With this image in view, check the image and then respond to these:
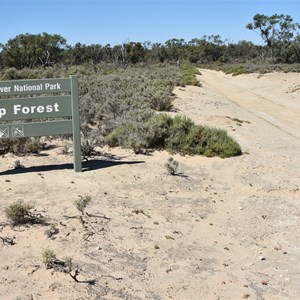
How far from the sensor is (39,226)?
6.27 metres

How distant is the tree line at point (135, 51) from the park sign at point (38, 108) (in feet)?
121

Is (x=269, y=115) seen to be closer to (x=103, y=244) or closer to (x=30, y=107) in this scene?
(x=30, y=107)

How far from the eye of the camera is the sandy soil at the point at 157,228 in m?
5.14

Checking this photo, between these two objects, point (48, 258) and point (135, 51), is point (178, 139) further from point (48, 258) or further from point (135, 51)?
point (135, 51)

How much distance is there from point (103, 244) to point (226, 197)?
310 centimetres

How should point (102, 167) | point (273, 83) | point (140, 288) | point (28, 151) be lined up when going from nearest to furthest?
point (140, 288), point (102, 167), point (28, 151), point (273, 83)

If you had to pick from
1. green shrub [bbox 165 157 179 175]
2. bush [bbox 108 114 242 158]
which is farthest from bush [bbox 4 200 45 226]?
bush [bbox 108 114 242 158]

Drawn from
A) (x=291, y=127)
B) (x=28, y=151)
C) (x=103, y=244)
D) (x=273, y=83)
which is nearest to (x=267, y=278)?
(x=103, y=244)

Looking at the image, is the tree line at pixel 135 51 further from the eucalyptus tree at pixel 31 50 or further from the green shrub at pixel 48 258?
the green shrub at pixel 48 258

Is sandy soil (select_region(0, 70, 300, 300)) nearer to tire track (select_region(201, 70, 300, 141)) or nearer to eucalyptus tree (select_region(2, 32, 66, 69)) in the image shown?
tire track (select_region(201, 70, 300, 141))

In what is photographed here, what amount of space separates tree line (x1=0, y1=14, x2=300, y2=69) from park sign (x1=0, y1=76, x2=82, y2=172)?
36.8 metres

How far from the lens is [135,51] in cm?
7156

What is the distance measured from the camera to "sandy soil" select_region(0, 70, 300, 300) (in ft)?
16.9


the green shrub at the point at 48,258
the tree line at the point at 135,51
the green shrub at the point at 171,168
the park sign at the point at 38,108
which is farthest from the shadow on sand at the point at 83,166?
the tree line at the point at 135,51
